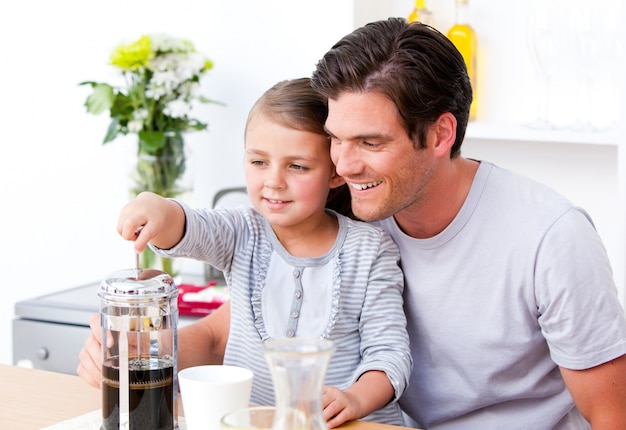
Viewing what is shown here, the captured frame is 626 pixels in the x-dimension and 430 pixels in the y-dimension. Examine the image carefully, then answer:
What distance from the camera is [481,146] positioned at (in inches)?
101

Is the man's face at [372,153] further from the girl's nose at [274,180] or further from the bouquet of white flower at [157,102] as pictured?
the bouquet of white flower at [157,102]

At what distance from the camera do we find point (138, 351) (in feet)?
4.01

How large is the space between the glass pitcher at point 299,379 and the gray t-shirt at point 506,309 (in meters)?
0.84

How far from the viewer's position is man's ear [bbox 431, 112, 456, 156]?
1.68 metres

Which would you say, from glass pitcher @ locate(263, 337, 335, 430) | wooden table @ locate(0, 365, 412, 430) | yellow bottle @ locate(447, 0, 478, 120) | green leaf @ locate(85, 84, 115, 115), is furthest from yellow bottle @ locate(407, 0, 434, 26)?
glass pitcher @ locate(263, 337, 335, 430)

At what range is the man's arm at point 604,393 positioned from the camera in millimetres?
1578

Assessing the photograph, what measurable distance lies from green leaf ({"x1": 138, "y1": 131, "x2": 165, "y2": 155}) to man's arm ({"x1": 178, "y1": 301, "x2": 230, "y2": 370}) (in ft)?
2.95

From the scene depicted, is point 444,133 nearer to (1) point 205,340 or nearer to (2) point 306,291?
(2) point 306,291

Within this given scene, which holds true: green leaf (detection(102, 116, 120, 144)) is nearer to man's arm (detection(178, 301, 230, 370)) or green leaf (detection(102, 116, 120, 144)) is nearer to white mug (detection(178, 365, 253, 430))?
man's arm (detection(178, 301, 230, 370))

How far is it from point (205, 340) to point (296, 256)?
274mm

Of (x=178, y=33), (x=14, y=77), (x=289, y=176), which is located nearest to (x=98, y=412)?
(x=289, y=176)

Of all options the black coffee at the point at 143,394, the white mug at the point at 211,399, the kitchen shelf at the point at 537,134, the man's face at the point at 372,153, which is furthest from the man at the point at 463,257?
the kitchen shelf at the point at 537,134

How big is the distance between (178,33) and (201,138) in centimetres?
33

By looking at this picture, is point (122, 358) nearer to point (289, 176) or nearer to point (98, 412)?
point (98, 412)
